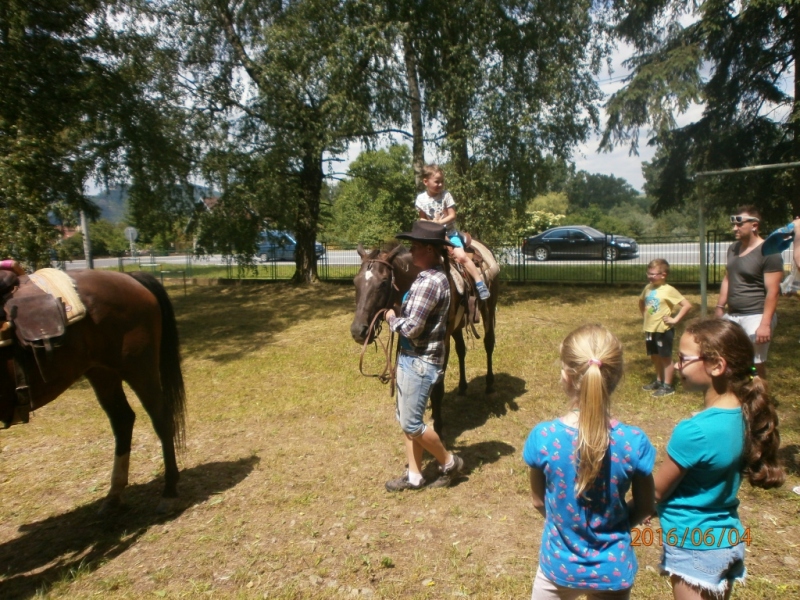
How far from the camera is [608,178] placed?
329 ft

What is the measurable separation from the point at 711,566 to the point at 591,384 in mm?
809

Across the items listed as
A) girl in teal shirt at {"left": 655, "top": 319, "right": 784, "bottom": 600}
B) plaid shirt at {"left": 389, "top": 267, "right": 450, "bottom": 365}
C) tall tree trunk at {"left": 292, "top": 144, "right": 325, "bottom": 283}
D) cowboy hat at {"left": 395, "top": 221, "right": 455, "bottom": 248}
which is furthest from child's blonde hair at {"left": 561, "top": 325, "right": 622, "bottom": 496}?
tall tree trunk at {"left": 292, "top": 144, "right": 325, "bottom": 283}

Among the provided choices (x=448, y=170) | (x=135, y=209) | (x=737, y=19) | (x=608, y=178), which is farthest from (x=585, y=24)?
(x=608, y=178)

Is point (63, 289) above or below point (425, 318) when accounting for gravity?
above

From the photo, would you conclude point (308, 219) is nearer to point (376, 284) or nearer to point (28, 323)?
point (376, 284)

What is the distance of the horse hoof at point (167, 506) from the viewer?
13.8 feet

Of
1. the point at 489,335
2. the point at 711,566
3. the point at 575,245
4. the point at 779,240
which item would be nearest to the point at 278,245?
the point at 575,245

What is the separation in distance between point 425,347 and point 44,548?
9.66ft

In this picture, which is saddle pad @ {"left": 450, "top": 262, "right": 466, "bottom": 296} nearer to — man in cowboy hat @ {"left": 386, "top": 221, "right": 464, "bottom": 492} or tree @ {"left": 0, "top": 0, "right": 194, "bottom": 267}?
man in cowboy hat @ {"left": 386, "top": 221, "right": 464, "bottom": 492}

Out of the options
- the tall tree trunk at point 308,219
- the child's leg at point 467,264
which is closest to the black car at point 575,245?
the tall tree trunk at point 308,219

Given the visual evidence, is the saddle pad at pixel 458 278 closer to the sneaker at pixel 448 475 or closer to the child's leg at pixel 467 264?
the child's leg at pixel 467 264

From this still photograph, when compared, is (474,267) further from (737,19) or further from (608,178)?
(608,178)

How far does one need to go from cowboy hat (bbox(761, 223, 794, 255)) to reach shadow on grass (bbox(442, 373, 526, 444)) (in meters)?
2.92

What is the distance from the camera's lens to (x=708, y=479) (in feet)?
6.54
